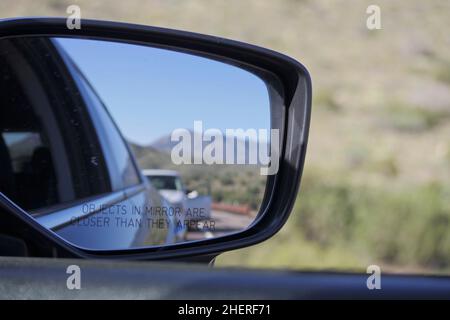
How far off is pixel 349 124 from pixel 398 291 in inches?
1167

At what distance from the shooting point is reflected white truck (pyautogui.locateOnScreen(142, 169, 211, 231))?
2.63 metres

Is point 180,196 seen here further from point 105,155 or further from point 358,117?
point 358,117

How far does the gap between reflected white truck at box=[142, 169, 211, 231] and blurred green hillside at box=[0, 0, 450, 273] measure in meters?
9.42

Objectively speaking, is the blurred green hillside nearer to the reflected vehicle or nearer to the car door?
the reflected vehicle

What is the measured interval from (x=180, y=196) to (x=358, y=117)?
29293mm

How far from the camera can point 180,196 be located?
325 centimetres

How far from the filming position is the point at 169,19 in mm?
34594

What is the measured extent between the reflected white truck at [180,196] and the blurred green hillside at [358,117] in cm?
942

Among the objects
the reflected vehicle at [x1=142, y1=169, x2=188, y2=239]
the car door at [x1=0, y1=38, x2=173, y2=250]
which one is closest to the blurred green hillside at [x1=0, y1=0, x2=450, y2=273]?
the reflected vehicle at [x1=142, y1=169, x2=188, y2=239]

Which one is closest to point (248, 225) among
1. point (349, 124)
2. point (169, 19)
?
point (349, 124)

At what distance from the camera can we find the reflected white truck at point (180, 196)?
2631mm

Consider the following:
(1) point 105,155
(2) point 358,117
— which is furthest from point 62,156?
(2) point 358,117

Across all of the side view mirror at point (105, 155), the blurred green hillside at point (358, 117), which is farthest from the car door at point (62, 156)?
the blurred green hillside at point (358, 117)
